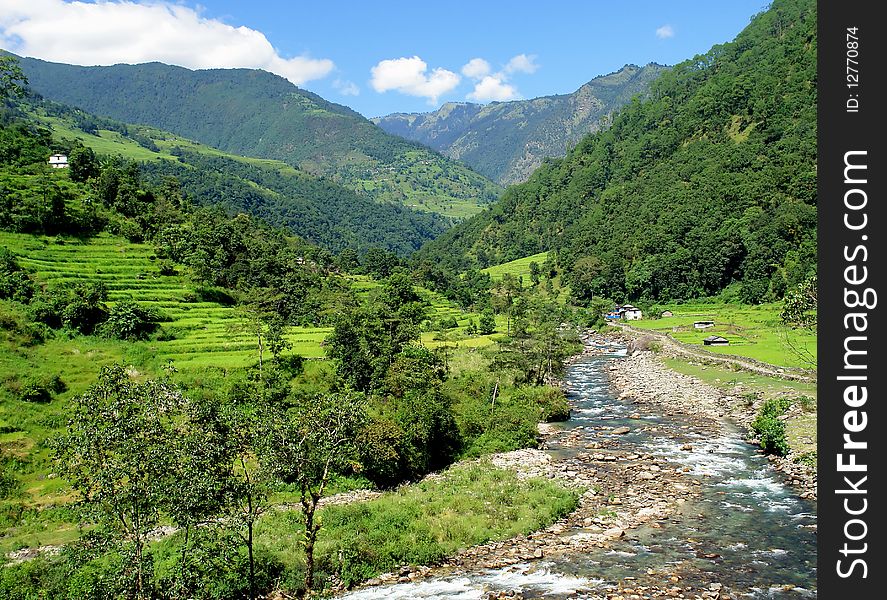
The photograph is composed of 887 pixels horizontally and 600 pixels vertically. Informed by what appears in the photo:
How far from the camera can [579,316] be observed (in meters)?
133

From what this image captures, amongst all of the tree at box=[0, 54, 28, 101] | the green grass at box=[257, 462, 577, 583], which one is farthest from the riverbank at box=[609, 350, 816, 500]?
the tree at box=[0, 54, 28, 101]

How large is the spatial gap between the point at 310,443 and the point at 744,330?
83849 mm

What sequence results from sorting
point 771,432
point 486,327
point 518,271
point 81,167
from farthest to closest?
point 518,271
point 81,167
point 486,327
point 771,432

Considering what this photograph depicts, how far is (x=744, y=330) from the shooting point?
86.0 metres

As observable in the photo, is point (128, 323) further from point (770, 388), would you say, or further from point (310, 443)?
point (770, 388)

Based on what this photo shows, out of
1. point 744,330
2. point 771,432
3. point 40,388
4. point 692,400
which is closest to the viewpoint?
point 771,432

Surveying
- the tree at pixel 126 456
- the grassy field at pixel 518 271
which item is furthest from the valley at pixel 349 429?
the grassy field at pixel 518 271

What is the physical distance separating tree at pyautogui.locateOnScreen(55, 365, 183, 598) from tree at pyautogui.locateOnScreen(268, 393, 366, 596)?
383 centimetres

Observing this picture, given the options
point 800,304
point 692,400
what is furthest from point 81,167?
point 800,304

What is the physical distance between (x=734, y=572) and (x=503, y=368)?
40.0m

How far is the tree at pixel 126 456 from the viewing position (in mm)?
17906

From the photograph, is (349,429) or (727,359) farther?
(727,359)

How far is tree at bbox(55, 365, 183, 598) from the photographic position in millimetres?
17906

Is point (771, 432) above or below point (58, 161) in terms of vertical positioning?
below
